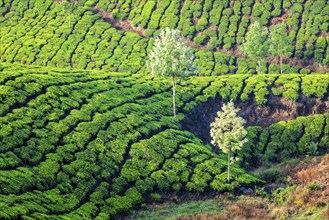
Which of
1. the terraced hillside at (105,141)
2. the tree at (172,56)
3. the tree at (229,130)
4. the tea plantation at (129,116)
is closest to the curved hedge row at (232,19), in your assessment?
the tea plantation at (129,116)

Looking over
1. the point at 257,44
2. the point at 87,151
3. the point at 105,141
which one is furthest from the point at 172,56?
the point at 257,44

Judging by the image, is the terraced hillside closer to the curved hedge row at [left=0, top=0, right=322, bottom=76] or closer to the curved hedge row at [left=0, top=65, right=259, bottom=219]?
the curved hedge row at [left=0, top=65, right=259, bottom=219]

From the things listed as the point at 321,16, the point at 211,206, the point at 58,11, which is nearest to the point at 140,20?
the point at 58,11

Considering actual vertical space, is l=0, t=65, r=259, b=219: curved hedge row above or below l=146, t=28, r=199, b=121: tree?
below

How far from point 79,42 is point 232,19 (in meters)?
26.6

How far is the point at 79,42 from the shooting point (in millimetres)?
84875

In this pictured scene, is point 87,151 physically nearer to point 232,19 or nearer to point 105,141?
point 105,141

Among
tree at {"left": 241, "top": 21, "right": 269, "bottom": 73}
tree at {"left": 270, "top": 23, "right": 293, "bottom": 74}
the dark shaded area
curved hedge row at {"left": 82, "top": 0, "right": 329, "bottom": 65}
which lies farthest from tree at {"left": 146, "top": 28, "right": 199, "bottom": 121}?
curved hedge row at {"left": 82, "top": 0, "right": 329, "bottom": 65}

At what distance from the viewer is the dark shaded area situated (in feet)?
185

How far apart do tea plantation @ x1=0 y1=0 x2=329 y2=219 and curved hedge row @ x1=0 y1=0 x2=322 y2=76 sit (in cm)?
28

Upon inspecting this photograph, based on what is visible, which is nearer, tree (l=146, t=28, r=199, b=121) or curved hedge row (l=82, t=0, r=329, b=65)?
tree (l=146, t=28, r=199, b=121)

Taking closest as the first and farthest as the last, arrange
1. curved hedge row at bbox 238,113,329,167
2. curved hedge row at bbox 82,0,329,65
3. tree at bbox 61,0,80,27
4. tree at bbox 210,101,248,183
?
tree at bbox 210,101,248,183
curved hedge row at bbox 238,113,329,167
curved hedge row at bbox 82,0,329,65
tree at bbox 61,0,80,27

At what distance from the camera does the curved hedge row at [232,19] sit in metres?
79.1

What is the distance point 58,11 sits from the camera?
9444 cm
